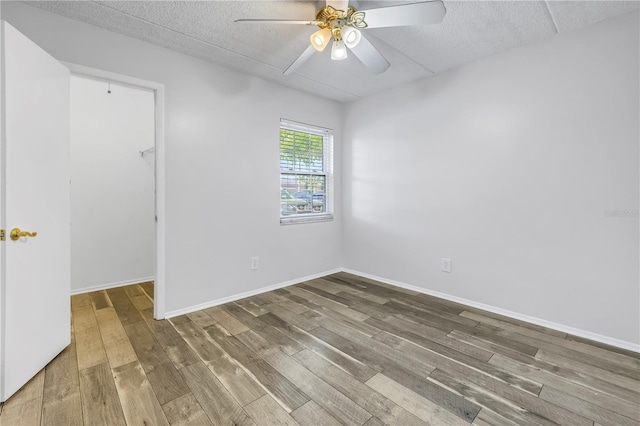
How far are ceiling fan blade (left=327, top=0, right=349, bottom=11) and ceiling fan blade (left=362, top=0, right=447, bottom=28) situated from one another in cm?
12

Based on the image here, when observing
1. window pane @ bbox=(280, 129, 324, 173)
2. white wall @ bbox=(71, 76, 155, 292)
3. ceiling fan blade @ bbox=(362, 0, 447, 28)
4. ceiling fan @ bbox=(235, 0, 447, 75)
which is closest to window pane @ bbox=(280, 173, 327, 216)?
window pane @ bbox=(280, 129, 324, 173)

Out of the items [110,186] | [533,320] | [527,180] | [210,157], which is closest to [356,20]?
[210,157]

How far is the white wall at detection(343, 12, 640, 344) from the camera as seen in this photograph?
6.98 ft

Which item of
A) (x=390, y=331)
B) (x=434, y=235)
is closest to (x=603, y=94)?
(x=434, y=235)

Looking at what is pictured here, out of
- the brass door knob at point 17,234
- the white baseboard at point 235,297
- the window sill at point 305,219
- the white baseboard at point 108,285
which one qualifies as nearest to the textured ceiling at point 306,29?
the brass door knob at point 17,234

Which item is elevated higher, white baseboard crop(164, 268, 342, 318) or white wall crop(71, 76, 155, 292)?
white wall crop(71, 76, 155, 292)

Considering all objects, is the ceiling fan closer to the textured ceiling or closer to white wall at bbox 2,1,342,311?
the textured ceiling

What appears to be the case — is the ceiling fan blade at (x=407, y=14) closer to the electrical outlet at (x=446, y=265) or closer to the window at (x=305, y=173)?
the window at (x=305, y=173)

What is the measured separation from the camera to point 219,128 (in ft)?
9.48

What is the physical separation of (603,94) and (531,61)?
606 mm

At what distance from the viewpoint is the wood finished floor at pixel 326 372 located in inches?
57.6

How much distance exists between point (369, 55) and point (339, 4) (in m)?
0.46

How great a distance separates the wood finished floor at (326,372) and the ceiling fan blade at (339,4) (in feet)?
7.42

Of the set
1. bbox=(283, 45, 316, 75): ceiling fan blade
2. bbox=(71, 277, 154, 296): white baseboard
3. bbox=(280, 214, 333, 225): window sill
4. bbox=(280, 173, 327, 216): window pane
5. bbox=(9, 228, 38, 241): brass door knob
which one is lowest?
bbox=(71, 277, 154, 296): white baseboard
